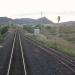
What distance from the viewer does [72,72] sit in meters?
15.9

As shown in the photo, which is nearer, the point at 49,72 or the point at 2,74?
the point at 2,74

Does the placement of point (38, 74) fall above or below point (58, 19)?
below

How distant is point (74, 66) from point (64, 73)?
2.84 m

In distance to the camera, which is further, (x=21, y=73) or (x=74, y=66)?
(x=74, y=66)

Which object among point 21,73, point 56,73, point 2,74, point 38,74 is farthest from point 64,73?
point 2,74

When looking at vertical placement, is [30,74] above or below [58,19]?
below

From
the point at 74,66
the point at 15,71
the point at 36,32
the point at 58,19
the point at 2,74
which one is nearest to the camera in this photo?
the point at 2,74

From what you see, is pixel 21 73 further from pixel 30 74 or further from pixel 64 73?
pixel 64 73

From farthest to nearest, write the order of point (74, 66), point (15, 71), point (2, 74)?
1. point (74, 66)
2. point (15, 71)
3. point (2, 74)

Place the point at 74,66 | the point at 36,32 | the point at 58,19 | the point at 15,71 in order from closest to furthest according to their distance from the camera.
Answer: the point at 15,71, the point at 74,66, the point at 58,19, the point at 36,32

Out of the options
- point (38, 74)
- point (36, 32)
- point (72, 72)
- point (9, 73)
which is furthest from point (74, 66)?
point (36, 32)

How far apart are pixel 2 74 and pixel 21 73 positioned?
121cm

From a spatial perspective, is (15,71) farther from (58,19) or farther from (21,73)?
(58,19)

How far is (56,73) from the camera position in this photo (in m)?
15.6
